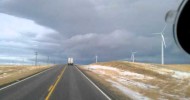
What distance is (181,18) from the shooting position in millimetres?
2977

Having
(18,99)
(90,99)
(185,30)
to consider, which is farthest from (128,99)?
(185,30)

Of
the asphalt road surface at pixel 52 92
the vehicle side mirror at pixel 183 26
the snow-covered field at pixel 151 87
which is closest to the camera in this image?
the vehicle side mirror at pixel 183 26

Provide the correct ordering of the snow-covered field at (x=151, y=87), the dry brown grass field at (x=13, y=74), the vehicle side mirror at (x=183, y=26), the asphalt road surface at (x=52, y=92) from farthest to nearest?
the dry brown grass field at (x=13, y=74)
the snow-covered field at (x=151, y=87)
the asphalt road surface at (x=52, y=92)
the vehicle side mirror at (x=183, y=26)

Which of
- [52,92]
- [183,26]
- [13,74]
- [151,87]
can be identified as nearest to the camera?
[183,26]

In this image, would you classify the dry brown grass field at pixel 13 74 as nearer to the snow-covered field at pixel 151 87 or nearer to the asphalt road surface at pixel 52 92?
the asphalt road surface at pixel 52 92

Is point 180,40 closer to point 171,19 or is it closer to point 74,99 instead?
point 171,19

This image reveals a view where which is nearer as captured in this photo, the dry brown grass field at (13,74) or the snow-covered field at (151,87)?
the snow-covered field at (151,87)

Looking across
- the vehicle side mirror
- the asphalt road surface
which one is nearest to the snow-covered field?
the asphalt road surface

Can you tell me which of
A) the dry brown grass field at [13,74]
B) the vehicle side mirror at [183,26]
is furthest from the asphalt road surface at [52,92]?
the vehicle side mirror at [183,26]

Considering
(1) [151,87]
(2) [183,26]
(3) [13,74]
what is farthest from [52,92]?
(3) [13,74]

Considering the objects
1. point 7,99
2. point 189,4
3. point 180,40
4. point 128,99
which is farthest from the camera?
point 128,99

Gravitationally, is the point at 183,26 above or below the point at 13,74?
above

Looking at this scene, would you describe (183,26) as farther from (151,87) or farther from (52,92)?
(151,87)

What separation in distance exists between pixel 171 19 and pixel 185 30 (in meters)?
0.29
